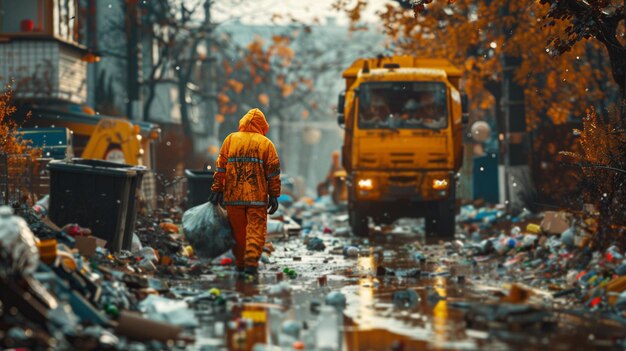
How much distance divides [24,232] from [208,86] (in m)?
66.3

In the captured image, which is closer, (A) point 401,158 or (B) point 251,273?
(B) point 251,273

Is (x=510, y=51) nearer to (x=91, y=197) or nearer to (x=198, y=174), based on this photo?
(x=198, y=174)

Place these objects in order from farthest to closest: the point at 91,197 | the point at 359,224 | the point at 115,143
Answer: the point at 115,143, the point at 359,224, the point at 91,197

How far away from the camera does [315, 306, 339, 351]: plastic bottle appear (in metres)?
8.16

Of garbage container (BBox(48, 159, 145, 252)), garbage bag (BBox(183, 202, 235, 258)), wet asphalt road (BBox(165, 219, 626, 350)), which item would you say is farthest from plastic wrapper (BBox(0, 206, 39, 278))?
garbage bag (BBox(183, 202, 235, 258))

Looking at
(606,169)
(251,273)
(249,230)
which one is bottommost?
(251,273)

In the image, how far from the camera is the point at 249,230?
44.2 ft

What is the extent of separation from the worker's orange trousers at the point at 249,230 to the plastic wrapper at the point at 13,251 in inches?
212

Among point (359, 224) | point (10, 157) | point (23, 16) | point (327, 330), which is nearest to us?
point (327, 330)

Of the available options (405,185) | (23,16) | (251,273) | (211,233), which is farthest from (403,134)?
(23,16)

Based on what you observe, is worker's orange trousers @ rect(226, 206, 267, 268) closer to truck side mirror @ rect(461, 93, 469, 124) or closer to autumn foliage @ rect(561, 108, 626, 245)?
autumn foliage @ rect(561, 108, 626, 245)

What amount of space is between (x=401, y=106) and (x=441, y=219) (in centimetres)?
208

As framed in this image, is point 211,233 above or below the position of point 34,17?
below

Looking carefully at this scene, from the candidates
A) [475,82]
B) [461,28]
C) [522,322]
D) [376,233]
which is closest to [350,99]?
[376,233]
